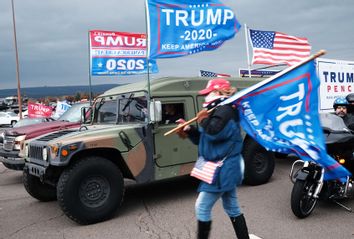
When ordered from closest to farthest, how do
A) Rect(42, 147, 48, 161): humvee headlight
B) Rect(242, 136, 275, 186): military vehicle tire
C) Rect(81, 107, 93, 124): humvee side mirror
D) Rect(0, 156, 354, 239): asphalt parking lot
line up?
Rect(0, 156, 354, 239): asphalt parking lot < Rect(42, 147, 48, 161): humvee headlight < Rect(242, 136, 275, 186): military vehicle tire < Rect(81, 107, 93, 124): humvee side mirror

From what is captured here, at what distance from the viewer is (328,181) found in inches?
215

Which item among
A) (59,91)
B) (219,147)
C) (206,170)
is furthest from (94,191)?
(59,91)

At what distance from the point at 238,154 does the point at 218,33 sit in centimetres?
381

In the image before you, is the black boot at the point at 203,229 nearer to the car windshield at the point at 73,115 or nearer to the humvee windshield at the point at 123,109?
the humvee windshield at the point at 123,109

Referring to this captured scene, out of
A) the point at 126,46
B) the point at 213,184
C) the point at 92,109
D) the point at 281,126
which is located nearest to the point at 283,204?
the point at 281,126

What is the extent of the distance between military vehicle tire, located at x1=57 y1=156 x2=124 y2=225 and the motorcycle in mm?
2468

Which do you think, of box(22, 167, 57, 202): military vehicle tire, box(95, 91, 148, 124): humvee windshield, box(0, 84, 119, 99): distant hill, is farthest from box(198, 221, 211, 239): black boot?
box(0, 84, 119, 99): distant hill

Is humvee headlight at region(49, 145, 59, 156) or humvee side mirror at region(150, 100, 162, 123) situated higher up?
humvee side mirror at region(150, 100, 162, 123)

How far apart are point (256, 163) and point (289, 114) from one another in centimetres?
343

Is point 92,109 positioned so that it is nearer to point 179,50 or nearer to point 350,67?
point 179,50

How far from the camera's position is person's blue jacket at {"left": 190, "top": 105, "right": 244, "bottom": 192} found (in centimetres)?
353

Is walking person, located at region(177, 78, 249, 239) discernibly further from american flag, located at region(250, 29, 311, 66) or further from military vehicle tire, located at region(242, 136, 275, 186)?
american flag, located at region(250, 29, 311, 66)

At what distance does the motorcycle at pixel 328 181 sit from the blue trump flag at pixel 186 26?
2.39m

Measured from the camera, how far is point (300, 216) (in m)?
5.26
